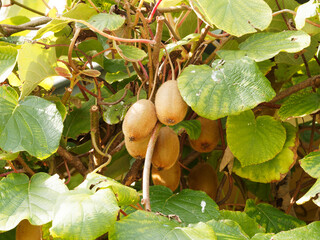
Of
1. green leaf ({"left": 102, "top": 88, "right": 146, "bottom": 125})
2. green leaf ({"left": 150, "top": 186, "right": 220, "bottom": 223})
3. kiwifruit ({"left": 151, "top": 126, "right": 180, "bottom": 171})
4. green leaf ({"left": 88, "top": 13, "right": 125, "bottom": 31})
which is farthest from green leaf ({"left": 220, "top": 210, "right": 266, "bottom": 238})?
green leaf ({"left": 88, "top": 13, "right": 125, "bottom": 31})

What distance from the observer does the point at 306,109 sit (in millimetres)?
862

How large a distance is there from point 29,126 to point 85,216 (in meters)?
0.26

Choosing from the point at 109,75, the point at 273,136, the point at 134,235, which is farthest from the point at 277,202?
the point at 134,235

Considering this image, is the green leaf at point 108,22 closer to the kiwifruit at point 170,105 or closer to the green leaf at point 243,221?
the kiwifruit at point 170,105

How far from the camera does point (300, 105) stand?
2.90ft

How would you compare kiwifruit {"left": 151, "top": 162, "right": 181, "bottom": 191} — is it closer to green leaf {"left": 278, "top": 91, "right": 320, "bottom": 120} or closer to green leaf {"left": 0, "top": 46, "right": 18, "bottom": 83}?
green leaf {"left": 278, "top": 91, "right": 320, "bottom": 120}

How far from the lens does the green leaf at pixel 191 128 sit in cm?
85

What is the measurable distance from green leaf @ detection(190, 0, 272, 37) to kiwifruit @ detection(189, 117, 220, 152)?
26 cm

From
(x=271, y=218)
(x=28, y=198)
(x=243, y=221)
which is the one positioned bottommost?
(x=271, y=218)

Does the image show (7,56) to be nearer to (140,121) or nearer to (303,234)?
(140,121)

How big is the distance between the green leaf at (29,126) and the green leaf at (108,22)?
0.51 ft

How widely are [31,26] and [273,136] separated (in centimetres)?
59

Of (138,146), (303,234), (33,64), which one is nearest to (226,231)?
(303,234)

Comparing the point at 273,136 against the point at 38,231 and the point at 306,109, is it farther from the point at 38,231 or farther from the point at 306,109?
the point at 38,231
